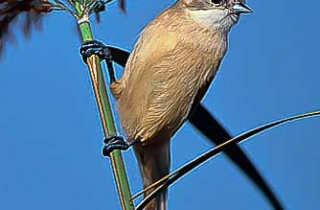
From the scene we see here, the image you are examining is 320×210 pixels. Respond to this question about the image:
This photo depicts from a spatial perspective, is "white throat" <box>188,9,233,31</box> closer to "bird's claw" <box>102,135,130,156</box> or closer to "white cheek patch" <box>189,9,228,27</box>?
"white cheek patch" <box>189,9,228,27</box>

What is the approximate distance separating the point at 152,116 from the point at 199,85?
Answer: 0.11 ft

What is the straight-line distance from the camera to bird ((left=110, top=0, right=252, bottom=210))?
338 mm

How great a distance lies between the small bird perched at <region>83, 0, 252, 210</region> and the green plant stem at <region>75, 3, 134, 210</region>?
69 mm

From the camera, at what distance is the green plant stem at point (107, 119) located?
241 mm

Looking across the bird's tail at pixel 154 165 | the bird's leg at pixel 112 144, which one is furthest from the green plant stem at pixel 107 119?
the bird's tail at pixel 154 165

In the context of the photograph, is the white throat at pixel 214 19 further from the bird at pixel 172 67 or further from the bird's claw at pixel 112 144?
the bird's claw at pixel 112 144

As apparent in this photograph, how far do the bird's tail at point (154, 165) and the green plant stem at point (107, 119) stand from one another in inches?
4.7

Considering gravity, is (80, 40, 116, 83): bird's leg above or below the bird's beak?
below

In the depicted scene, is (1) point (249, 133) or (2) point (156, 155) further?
(2) point (156, 155)

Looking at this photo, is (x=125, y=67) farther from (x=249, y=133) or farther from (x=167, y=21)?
(x=249, y=133)

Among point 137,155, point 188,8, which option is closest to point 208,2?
point 188,8

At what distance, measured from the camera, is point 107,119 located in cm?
25

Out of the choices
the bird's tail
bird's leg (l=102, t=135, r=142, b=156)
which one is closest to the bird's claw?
bird's leg (l=102, t=135, r=142, b=156)

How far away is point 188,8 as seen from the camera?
14.4 inches
